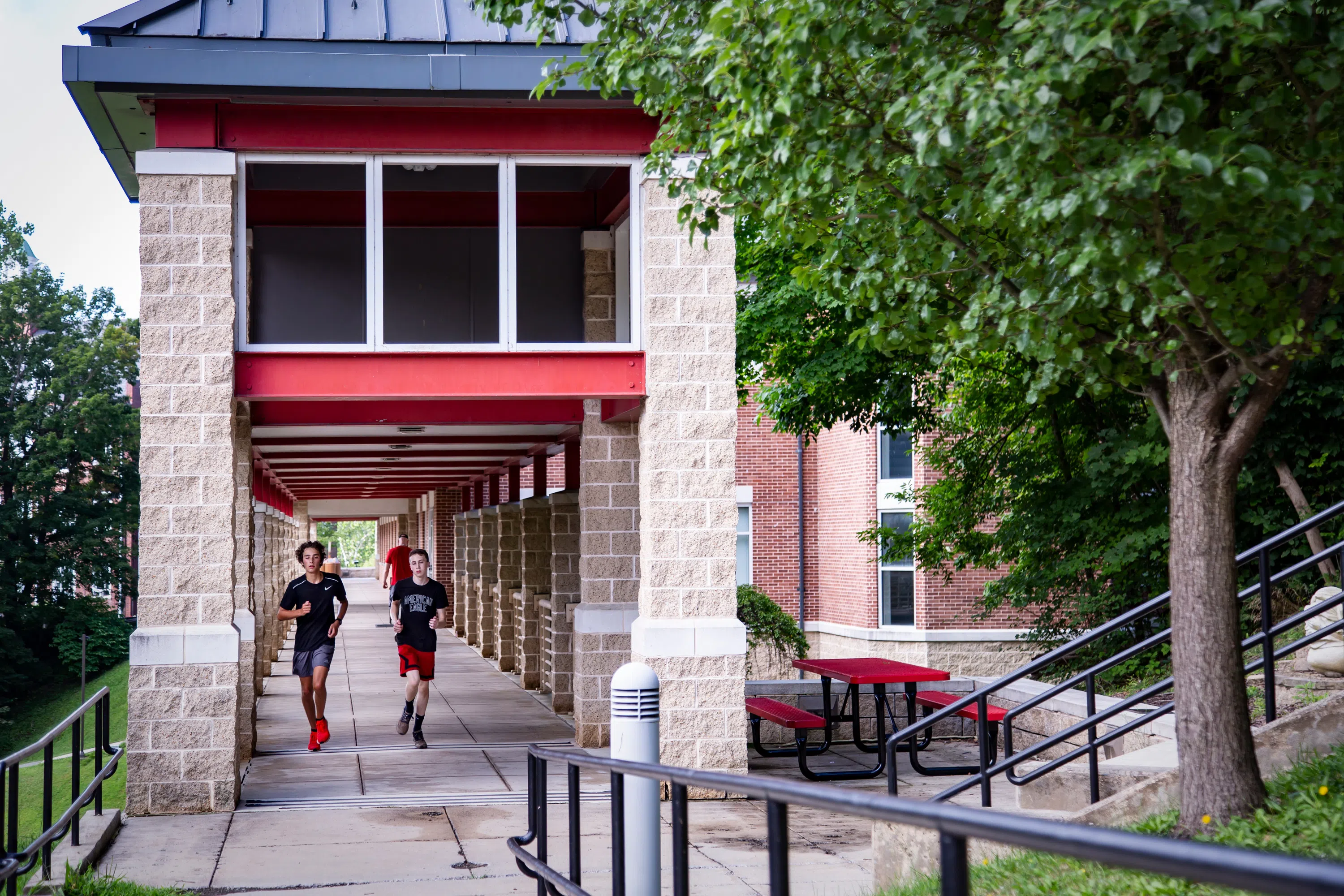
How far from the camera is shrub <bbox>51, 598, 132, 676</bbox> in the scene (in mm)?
47156

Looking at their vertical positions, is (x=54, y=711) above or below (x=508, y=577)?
below

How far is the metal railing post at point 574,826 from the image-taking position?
16.5 ft

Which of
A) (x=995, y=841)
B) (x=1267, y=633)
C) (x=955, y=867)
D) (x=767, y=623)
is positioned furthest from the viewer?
(x=767, y=623)

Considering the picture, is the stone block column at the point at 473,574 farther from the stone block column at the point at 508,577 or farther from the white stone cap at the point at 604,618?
the white stone cap at the point at 604,618

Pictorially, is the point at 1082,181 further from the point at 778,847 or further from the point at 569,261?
the point at 569,261

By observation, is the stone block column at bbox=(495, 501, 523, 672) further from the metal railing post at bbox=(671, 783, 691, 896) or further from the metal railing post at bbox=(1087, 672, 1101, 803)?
the metal railing post at bbox=(671, 783, 691, 896)

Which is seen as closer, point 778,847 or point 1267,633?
point 778,847

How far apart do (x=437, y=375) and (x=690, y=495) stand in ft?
6.99

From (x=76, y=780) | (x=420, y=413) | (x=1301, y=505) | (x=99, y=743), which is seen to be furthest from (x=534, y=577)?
(x=76, y=780)

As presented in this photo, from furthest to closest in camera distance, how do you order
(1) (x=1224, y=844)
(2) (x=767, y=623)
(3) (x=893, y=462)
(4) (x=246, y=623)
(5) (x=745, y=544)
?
1. (5) (x=745, y=544)
2. (3) (x=893, y=462)
3. (2) (x=767, y=623)
4. (4) (x=246, y=623)
5. (1) (x=1224, y=844)

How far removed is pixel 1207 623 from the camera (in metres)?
5.48

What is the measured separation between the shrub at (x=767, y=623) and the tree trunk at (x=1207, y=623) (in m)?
13.4

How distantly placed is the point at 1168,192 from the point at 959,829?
419cm

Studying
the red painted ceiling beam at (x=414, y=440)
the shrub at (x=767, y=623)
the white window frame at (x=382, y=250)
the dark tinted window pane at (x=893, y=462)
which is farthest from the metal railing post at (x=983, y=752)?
the dark tinted window pane at (x=893, y=462)
